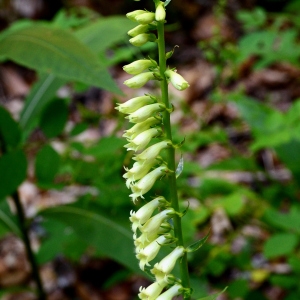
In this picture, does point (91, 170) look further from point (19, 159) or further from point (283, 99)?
point (283, 99)

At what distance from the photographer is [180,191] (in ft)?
10.8

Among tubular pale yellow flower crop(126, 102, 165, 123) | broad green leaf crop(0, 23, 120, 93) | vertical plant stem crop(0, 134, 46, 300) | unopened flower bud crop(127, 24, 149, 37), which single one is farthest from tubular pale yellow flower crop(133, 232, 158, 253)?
vertical plant stem crop(0, 134, 46, 300)

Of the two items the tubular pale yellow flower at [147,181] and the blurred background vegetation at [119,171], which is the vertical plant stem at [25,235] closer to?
the blurred background vegetation at [119,171]

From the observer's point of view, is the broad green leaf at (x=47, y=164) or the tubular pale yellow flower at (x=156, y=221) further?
the broad green leaf at (x=47, y=164)

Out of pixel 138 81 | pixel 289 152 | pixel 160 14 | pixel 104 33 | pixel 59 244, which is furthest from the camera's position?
pixel 289 152

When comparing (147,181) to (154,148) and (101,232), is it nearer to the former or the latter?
(154,148)

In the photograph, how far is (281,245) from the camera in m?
2.83

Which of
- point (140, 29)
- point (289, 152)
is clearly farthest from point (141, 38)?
point (289, 152)

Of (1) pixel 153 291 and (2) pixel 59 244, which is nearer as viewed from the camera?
(1) pixel 153 291

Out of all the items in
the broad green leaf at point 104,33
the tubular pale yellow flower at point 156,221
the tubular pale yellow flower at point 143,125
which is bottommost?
the tubular pale yellow flower at point 156,221

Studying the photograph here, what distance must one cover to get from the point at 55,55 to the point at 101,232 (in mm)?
935

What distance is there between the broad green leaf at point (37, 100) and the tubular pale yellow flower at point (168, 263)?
1610 millimetres

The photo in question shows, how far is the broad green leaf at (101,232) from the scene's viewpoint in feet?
8.31

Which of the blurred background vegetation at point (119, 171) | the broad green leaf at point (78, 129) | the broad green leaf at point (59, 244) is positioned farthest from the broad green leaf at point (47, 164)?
the broad green leaf at point (59, 244)
